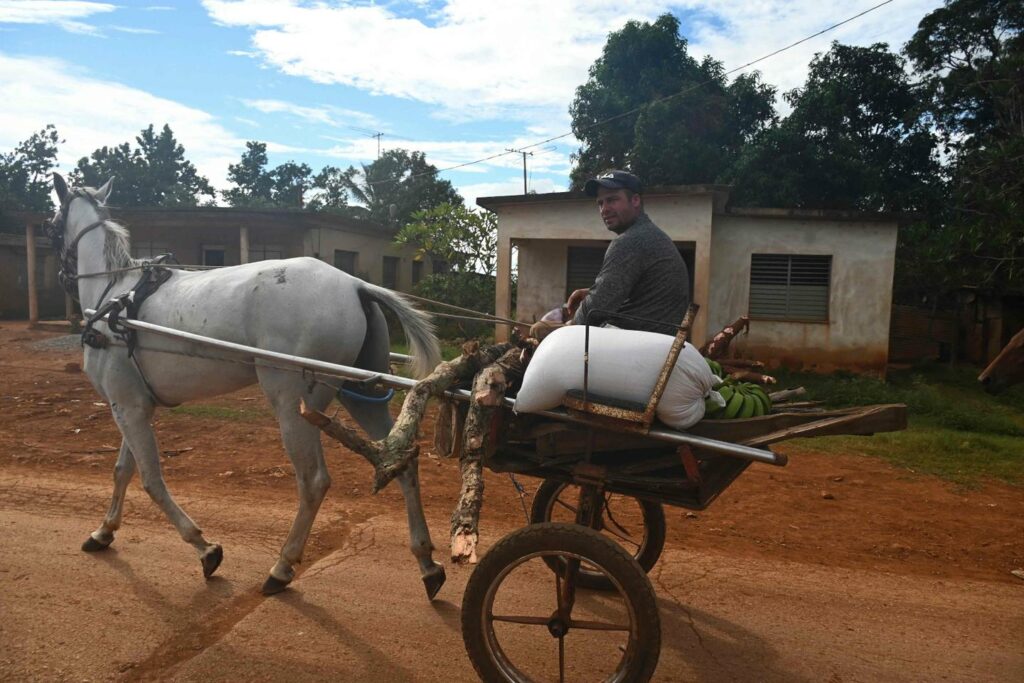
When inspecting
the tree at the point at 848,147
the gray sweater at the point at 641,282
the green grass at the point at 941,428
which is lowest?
the green grass at the point at 941,428

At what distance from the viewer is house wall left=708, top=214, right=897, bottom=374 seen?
13.4m

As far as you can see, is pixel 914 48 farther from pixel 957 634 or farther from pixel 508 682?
pixel 508 682

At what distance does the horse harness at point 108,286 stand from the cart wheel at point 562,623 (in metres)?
2.81

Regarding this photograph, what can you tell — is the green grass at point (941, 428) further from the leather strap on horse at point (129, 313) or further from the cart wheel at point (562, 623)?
the leather strap on horse at point (129, 313)

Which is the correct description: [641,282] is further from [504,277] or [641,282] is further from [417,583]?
[504,277]

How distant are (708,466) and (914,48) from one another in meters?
23.0

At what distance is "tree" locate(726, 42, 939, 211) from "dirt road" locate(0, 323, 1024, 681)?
15455mm

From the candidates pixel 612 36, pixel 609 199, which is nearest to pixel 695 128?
pixel 612 36

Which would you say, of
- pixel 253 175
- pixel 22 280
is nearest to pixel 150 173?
pixel 253 175

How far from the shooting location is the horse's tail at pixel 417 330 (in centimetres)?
445

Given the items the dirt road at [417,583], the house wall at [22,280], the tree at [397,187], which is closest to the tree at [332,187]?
the tree at [397,187]

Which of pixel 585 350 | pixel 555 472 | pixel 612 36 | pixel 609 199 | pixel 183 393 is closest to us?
pixel 585 350

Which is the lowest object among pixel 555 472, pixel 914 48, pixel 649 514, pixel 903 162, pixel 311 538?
pixel 311 538

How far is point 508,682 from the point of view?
289 cm
